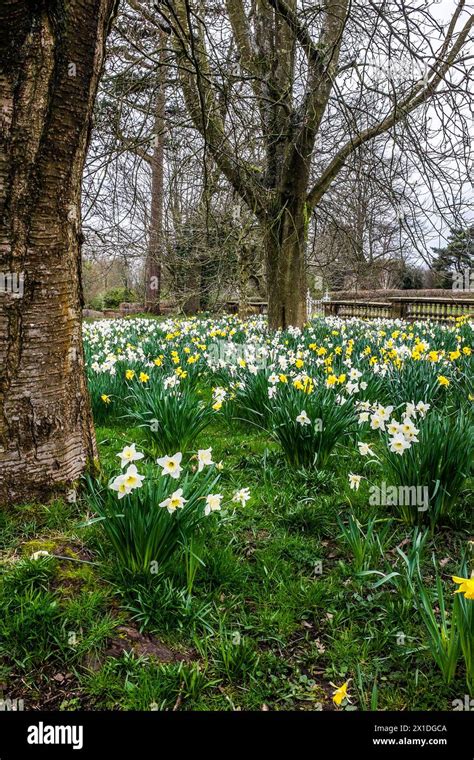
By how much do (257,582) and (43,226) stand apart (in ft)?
5.66

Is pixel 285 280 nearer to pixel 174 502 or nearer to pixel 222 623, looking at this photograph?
pixel 174 502

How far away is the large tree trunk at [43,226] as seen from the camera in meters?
1.98

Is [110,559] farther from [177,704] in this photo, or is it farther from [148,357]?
[148,357]

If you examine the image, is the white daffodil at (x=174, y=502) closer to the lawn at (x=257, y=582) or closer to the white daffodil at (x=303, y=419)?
the lawn at (x=257, y=582)

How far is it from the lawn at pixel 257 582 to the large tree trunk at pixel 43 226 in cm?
28

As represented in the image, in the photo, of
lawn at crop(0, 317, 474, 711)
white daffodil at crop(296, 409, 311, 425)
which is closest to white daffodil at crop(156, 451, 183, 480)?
lawn at crop(0, 317, 474, 711)

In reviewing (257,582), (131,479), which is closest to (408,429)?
(257,582)

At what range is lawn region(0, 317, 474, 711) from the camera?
5.03ft

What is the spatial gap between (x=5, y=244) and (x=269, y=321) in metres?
6.43

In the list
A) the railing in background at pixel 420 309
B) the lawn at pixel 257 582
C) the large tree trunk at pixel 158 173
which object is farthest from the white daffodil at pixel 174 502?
the railing in background at pixel 420 309

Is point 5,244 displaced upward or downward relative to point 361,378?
upward

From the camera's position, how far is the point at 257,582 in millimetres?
2051
